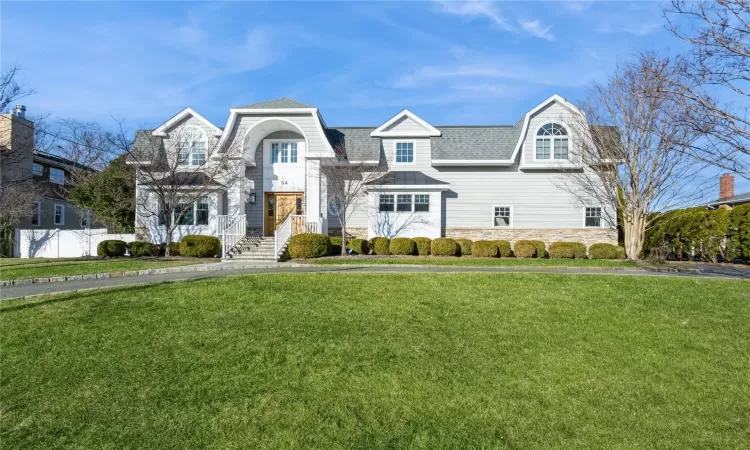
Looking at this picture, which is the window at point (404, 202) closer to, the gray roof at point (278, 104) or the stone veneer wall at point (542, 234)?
the stone veneer wall at point (542, 234)

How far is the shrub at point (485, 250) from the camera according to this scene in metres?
19.3

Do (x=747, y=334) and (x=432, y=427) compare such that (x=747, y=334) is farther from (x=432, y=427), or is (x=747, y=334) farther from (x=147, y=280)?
(x=147, y=280)

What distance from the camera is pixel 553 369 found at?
5387 millimetres

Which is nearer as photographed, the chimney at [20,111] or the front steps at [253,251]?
the front steps at [253,251]

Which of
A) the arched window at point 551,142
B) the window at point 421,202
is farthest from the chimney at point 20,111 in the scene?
the arched window at point 551,142

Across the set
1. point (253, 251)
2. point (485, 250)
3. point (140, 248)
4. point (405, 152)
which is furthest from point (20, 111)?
point (485, 250)

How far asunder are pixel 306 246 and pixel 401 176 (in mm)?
6989

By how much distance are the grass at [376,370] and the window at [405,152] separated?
14332mm

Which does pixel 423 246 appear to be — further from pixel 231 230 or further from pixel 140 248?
pixel 140 248

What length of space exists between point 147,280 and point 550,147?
19339 millimetres

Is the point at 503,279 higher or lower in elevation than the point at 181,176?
lower

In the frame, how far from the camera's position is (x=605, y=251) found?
1902 centimetres

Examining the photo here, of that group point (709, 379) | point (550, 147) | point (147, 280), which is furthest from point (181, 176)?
point (709, 379)

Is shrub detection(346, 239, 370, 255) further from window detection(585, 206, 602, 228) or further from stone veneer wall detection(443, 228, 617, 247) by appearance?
window detection(585, 206, 602, 228)
